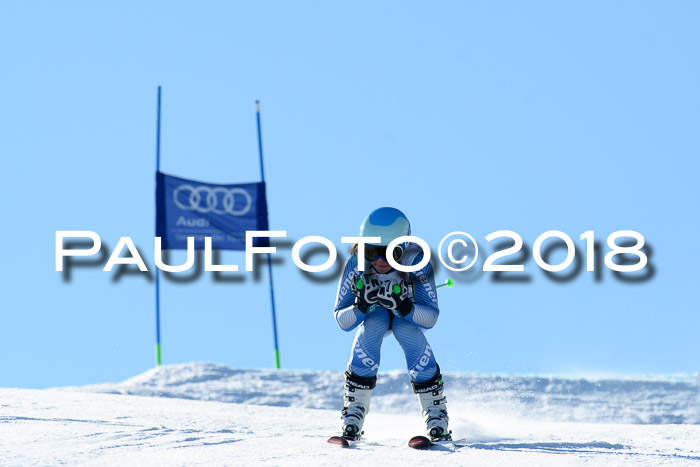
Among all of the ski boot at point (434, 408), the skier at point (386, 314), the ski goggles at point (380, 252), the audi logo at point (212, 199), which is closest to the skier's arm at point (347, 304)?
the skier at point (386, 314)

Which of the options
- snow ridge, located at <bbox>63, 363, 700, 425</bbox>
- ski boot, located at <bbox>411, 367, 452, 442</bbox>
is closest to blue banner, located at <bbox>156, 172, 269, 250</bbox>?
snow ridge, located at <bbox>63, 363, 700, 425</bbox>

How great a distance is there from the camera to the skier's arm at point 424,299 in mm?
5512

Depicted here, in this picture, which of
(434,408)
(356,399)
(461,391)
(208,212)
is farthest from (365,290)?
(208,212)

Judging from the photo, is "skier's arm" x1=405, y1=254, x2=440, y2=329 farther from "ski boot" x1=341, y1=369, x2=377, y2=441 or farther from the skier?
"ski boot" x1=341, y1=369, x2=377, y2=441

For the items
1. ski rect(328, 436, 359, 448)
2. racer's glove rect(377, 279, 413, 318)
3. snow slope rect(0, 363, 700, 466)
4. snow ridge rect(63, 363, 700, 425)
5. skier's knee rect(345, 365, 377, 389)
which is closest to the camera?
snow slope rect(0, 363, 700, 466)

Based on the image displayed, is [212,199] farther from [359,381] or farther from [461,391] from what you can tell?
[359,381]

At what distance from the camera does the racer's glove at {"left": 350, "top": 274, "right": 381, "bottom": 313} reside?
5.52 m

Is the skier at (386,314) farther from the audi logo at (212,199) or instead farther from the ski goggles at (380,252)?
the audi logo at (212,199)

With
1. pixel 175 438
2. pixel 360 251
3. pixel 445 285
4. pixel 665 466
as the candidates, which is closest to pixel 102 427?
pixel 175 438

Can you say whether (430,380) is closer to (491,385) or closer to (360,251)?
(360,251)

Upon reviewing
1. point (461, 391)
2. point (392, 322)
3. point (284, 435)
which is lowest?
point (461, 391)

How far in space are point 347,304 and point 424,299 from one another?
46 centimetres

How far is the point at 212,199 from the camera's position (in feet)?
53.2

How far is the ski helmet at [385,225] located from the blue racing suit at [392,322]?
0.41 ft
